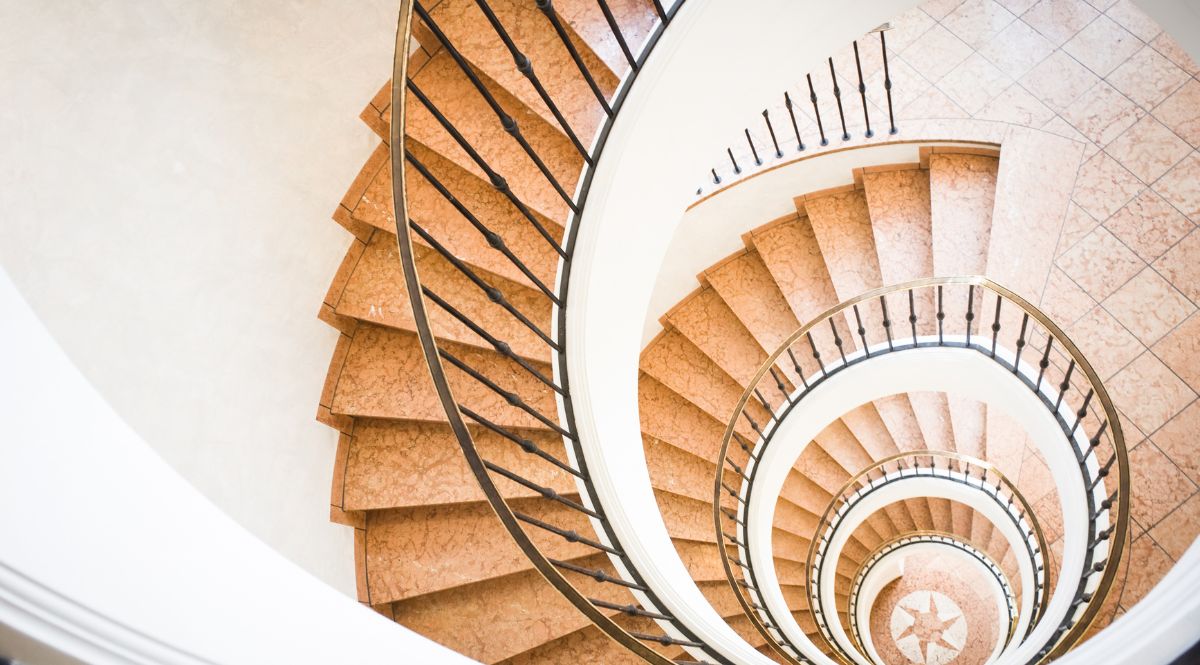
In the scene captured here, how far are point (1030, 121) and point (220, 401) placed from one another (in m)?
5.98

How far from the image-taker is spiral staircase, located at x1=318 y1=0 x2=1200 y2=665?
362cm

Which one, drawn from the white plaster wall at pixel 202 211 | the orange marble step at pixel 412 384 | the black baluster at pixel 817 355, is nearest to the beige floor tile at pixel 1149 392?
the black baluster at pixel 817 355

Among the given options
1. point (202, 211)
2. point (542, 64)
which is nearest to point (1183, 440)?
point (542, 64)

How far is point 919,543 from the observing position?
9391 mm

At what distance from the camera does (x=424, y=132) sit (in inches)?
151

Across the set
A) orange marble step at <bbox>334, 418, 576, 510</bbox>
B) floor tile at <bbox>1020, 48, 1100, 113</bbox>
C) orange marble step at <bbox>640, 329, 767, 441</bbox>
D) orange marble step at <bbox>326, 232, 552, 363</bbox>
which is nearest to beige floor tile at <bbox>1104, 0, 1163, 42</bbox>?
floor tile at <bbox>1020, 48, 1100, 113</bbox>

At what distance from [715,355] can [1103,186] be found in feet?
10.4

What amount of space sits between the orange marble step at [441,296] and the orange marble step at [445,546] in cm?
105

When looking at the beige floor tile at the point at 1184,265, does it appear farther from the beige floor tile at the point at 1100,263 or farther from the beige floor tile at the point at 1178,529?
the beige floor tile at the point at 1178,529

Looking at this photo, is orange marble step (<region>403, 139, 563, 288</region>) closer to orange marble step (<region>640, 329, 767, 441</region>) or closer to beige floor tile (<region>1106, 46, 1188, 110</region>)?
orange marble step (<region>640, 329, 767, 441</region>)

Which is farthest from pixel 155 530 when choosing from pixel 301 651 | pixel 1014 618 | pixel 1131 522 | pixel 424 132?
pixel 1014 618

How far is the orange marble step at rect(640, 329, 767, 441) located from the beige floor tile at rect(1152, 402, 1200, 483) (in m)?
2.97

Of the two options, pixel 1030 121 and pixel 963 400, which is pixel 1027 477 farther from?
pixel 1030 121

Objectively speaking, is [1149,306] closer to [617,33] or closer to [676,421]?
[676,421]
